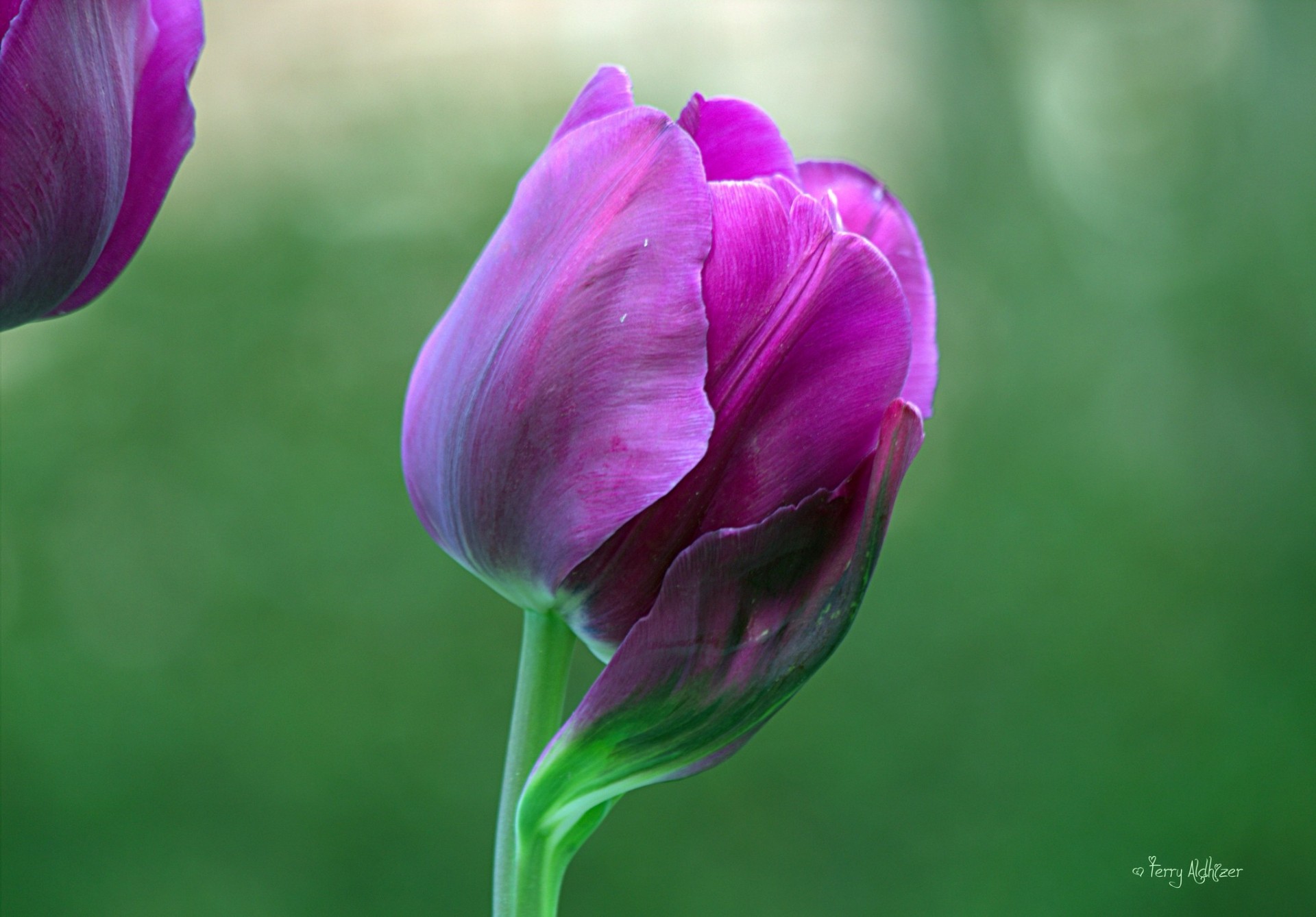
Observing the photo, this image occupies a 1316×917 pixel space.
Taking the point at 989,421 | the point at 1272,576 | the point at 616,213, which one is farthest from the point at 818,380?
the point at 1272,576

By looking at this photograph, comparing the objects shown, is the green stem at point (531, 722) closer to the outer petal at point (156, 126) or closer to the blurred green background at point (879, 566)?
the outer petal at point (156, 126)

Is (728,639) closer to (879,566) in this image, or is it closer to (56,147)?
(56,147)

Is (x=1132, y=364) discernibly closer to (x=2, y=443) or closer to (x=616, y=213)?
(x=2, y=443)

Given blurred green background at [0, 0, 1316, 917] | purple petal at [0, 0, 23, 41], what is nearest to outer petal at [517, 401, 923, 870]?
purple petal at [0, 0, 23, 41]

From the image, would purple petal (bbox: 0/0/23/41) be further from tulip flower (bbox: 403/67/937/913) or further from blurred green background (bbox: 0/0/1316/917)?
blurred green background (bbox: 0/0/1316/917)

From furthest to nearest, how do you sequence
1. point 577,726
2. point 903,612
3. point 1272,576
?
point 1272,576 → point 903,612 → point 577,726
